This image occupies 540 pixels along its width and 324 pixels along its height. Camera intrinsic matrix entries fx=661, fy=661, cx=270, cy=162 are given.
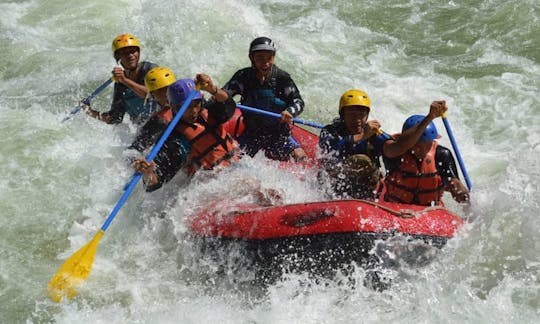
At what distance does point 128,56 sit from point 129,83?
37cm

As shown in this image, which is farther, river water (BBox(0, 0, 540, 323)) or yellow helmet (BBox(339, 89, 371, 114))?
yellow helmet (BBox(339, 89, 371, 114))

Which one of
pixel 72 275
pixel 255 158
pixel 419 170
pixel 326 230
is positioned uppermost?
pixel 419 170

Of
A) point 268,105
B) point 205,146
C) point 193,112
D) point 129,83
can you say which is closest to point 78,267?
point 205,146

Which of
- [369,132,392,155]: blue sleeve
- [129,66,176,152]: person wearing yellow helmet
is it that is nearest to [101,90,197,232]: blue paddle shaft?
[129,66,176,152]: person wearing yellow helmet

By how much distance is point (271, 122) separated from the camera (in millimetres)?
6230

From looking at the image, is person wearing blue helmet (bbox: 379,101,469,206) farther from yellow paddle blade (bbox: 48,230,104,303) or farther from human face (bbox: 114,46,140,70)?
human face (bbox: 114,46,140,70)

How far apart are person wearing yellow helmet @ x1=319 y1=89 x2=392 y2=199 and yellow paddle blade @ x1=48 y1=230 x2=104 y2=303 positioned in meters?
1.90

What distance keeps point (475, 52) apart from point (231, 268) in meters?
6.46

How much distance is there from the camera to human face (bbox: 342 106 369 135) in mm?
5141

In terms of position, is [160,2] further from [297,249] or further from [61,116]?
[297,249]

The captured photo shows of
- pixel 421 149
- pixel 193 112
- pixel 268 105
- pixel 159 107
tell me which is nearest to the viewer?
pixel 421 149

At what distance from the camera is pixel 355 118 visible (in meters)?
5.18

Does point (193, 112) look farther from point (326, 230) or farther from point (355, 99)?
point (326, 230)

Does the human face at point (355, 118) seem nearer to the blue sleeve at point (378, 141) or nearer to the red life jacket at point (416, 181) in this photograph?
the blue sleeve at point (378, 141)
